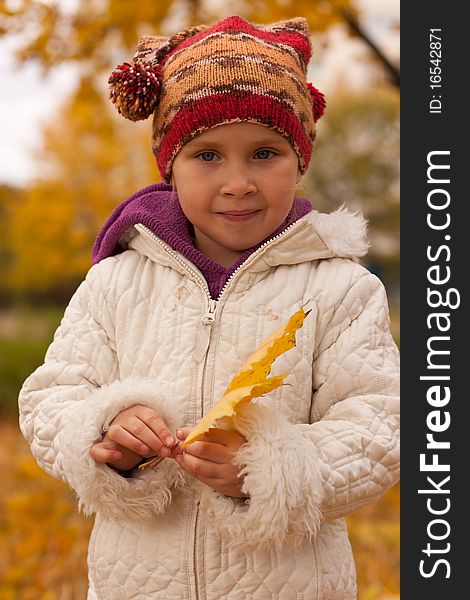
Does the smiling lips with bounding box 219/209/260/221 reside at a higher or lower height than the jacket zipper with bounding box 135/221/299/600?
higher

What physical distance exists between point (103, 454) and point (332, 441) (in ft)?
1.44

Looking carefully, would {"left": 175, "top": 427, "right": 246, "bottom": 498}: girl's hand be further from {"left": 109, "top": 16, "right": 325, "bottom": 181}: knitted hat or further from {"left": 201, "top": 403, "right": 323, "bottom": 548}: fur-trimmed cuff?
{"left": 109, "top": 16, "right": 325, "bottom": 181}: knitted hat

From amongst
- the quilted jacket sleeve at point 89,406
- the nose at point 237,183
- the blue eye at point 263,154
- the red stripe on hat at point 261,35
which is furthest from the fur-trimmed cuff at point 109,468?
the red stripe on hat at point 261,35

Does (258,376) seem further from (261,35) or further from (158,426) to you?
(261,35)

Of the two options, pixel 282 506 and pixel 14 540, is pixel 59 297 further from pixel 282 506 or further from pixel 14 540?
pixel 282 506

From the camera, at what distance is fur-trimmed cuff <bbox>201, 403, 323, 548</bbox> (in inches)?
55.4

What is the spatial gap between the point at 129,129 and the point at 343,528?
10635 mm

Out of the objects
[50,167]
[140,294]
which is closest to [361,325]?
[140,294]

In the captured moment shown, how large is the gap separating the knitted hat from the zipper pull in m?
0.37

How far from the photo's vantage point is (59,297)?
19.1 metres

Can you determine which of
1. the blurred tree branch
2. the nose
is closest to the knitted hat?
the nose

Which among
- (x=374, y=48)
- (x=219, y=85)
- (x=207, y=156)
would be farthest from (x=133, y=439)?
(x=374, y=48)

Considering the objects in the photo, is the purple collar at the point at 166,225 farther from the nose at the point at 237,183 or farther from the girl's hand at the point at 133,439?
the girl's hand at the point at 133,439

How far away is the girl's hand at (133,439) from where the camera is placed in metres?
1.48
